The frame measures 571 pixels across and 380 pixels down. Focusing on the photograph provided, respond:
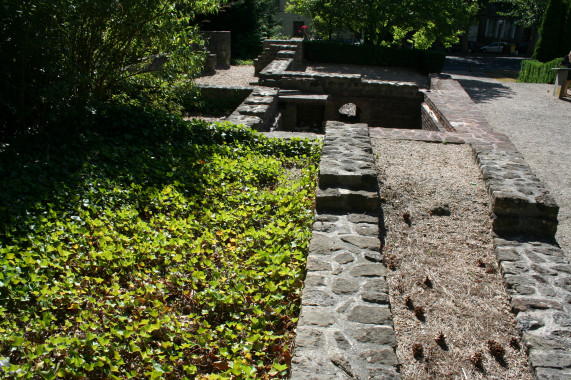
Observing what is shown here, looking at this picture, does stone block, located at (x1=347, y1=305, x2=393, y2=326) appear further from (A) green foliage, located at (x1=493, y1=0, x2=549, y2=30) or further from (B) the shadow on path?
(A) green foliage, located at (x1=493, y1=0, x2=549, y2=30)

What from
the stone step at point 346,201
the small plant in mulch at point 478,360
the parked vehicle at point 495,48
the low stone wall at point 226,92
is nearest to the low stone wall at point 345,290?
the stone step at point 346,201

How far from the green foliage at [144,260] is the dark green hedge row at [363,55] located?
1561 cm

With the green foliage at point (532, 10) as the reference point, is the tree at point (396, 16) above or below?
below

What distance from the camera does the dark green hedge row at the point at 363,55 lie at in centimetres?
2045

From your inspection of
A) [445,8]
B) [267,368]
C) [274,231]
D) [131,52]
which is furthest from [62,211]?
[445,8]

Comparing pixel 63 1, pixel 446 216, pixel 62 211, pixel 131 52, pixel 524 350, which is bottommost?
pixel 524 350

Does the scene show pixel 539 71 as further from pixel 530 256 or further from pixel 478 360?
pixel 478 360

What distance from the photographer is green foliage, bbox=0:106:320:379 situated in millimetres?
3104

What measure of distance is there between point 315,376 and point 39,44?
5.71 m

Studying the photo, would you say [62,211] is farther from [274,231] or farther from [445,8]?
[445,8]

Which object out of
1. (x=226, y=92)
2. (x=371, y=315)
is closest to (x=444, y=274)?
(x=371, y=315)

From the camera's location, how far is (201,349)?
3326mm

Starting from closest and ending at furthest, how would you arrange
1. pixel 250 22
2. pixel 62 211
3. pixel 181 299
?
pixel 181 299 < pixel 62 211 < pixel 250 22

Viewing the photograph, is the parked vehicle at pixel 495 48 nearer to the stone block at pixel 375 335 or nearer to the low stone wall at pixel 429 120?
the low stone wall at pixel 429 120
